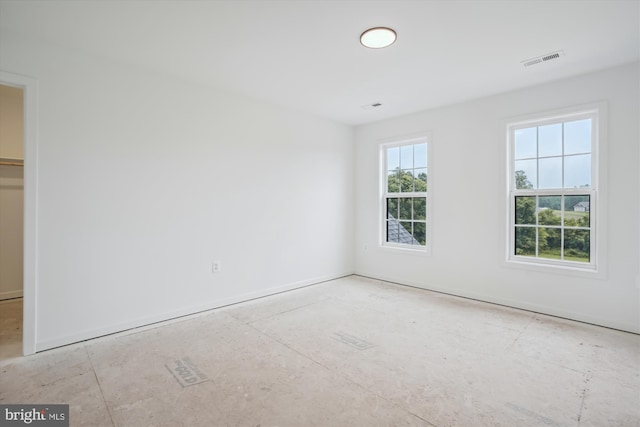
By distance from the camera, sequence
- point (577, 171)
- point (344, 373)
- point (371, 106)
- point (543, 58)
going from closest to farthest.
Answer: point (344, 373), point (543, 58), point (577, 171), point (371, 106)

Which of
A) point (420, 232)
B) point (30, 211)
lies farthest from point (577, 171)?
point (30, 211)

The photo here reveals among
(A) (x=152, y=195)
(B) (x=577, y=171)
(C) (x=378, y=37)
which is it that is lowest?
(A) (x=152, y=195)

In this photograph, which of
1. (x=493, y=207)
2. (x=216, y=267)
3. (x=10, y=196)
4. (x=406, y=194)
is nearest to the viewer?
(x=216, y=267)

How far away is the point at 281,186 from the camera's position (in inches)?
179

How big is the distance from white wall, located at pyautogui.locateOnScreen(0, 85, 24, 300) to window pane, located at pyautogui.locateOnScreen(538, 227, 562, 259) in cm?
652

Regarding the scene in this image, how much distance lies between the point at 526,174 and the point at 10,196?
6.55 meters

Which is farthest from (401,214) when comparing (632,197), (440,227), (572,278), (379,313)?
(632,197)

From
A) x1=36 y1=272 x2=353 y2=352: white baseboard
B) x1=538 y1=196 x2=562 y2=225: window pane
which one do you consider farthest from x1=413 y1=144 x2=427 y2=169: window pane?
x1=36 y1=272 x2=353 y2=352: white baseboard

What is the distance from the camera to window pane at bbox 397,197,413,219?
502cm

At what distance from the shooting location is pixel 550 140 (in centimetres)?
374

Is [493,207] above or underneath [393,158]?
underneath

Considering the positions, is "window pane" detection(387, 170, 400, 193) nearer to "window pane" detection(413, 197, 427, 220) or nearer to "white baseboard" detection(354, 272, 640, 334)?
"window pane" detection(413, 197, 427, 220)

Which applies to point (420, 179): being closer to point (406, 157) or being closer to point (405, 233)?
point (406, 157)

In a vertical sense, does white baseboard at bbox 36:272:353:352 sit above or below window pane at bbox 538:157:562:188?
below
